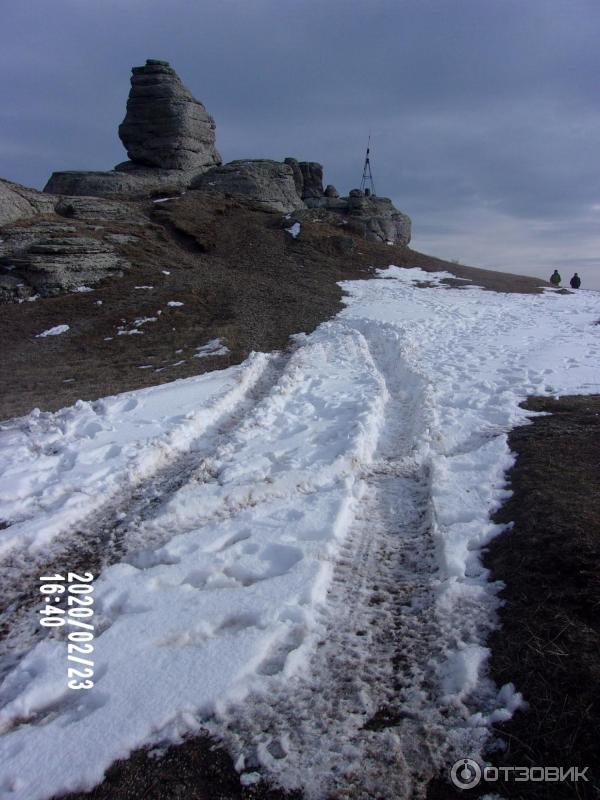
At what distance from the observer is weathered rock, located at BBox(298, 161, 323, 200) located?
5159 cm

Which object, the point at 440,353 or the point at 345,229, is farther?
the point at 345,229

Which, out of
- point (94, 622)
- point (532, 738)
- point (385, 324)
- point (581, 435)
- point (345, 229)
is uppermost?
point (345, 229)

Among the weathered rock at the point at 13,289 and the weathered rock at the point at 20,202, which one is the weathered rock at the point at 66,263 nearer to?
the weathered rock at the point at 13,289

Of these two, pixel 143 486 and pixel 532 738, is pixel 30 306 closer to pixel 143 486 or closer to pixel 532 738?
pixel 143 486

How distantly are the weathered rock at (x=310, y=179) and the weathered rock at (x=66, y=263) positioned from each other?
3396 centimetres

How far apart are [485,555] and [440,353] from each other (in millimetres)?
9489

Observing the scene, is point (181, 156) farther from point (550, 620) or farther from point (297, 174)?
point (550, 620)

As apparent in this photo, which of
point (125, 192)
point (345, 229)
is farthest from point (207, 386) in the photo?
point (125, 192)

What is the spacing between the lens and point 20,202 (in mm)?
25016

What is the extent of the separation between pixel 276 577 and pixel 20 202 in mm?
27959

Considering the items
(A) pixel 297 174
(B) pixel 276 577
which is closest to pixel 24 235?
(B) pixel 276 577

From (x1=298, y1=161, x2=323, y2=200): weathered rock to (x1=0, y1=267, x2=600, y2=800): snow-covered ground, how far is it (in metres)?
47.0

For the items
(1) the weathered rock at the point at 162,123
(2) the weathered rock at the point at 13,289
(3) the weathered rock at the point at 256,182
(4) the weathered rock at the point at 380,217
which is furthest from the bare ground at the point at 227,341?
(4) the weathered rock at the point at 380,217

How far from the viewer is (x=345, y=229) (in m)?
35.0
